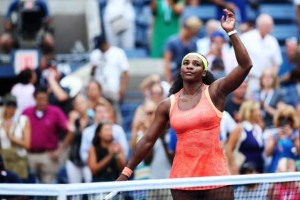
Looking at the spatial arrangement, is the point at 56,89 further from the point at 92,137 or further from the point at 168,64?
the point at 92,137

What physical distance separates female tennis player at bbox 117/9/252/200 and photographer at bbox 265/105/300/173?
3.94m

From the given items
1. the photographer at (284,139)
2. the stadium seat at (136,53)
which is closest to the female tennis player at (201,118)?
the photographer at (284,139)

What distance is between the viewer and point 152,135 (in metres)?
8.86

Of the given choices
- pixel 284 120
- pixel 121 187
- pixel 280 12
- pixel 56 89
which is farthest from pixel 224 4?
pixel 121 187

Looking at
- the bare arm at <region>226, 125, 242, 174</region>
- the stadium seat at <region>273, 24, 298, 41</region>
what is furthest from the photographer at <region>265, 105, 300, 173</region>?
the stadium seat at <region>273, 24, 298, 41</region>

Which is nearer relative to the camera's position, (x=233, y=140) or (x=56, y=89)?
(x=233, y=140)

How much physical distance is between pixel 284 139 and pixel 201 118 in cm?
Result: 427

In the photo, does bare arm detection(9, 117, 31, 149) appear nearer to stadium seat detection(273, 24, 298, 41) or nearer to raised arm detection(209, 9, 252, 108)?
raised arm detection(209, 9, 252, 108)

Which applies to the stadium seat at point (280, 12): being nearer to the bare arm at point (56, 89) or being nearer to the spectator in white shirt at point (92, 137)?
the bare arm at point (56, 89)

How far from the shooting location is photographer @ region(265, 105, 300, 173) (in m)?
12.5

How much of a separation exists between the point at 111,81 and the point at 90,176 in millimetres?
2445

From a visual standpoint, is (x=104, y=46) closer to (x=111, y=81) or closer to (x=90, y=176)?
(x=111, y=81)

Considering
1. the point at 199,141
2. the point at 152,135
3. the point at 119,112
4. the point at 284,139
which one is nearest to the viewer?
the point at 199,141

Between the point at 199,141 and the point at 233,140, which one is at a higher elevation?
the point at 199,141
